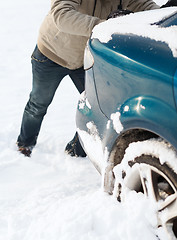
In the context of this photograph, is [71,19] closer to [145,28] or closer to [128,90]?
[145,28]

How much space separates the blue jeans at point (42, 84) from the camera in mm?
3063

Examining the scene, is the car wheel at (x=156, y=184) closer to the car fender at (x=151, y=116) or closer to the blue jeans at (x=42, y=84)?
the car fender at (x=151, y=116)

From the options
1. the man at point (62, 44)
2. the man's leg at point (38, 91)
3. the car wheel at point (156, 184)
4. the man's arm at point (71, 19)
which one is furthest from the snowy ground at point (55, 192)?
the man's arm at point (71, 19)

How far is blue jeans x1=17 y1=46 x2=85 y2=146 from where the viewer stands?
306 centimetres

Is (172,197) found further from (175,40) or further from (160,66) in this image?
(175,40)

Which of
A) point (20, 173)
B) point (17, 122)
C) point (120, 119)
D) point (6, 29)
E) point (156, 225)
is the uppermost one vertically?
point (120, 119)

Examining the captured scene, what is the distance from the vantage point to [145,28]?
1.85 metres

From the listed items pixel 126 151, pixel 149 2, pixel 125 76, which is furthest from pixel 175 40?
pixel 149 2

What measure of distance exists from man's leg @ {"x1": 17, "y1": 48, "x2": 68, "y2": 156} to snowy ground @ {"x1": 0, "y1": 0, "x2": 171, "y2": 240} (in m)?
0.21

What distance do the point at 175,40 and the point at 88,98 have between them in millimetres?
862

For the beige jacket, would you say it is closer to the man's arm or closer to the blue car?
the man's arm

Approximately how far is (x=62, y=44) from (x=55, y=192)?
113 centimetres

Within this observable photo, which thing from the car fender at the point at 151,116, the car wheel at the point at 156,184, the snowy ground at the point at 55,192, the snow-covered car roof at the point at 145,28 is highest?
the snow-covered car roof at the point at 145,28

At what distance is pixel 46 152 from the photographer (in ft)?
12.0
